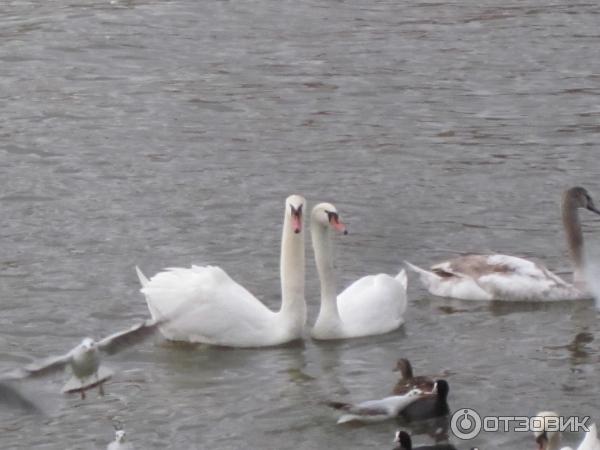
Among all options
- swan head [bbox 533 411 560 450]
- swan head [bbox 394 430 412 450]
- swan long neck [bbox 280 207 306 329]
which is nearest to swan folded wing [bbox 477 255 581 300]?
swan long neck [bbox 280 207 306 329]

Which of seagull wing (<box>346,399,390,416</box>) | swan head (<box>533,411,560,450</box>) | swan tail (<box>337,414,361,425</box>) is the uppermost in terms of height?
swan head (<box>533,411,560,450</box>)

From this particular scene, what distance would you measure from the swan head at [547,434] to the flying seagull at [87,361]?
6.56ft

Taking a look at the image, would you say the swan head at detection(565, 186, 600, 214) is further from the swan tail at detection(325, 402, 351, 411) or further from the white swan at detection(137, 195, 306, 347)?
the swan tail at detection(325, 402, 351, 411)

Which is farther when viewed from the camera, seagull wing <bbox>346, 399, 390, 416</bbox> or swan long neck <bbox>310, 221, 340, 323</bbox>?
swan long neck <bbox>310, 221, 340, 323</bbox>

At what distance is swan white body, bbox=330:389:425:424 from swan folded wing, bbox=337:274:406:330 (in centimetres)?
182

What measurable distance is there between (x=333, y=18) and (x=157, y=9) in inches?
89.0

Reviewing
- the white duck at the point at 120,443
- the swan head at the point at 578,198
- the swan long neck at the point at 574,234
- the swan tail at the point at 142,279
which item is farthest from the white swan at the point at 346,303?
the white duck at the point at 120,443

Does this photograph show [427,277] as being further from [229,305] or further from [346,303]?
[229,305]

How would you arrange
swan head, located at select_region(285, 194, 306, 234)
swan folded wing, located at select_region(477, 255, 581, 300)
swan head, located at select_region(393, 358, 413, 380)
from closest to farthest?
swan head, located at select_region(393, 358, 413, 380) < swan head, located at select_region(285, 194, 306, 234) < swan folded wing, located at select_region(477, 255, 581, 300)

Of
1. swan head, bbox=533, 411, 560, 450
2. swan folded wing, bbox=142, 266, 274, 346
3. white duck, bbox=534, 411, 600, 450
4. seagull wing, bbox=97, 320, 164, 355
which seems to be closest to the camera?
white duck, bbox=534, 411, 600, 450

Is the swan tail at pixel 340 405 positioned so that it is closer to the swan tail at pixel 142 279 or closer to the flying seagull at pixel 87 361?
the flying seagull at pixel 87 361

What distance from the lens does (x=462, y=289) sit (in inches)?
483

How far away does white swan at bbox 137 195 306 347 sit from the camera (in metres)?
11.3

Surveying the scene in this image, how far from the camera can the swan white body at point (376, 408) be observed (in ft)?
31.5
